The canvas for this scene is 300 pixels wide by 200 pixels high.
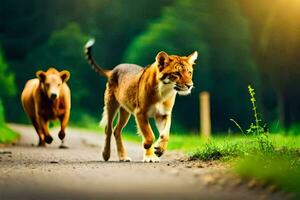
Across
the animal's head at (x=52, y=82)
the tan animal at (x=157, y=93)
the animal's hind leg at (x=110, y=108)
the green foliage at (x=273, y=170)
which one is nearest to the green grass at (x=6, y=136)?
the animal's head at (x=52, y=82)

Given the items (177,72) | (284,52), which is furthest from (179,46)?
(177,72)

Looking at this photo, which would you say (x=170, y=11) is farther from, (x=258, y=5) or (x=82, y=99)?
(x=82, y=99)

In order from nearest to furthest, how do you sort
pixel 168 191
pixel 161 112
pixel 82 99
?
pixel 168 191
pixel 161 112
pixel 82 99

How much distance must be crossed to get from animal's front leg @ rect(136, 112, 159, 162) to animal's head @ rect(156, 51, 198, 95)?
543mm

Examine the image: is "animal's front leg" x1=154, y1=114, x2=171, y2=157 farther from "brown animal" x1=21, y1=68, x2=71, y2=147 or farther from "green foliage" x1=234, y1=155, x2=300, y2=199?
"brown animal" x1=21, y1=68, x2=71, y2=147

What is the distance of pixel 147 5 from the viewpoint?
3816 centimetres

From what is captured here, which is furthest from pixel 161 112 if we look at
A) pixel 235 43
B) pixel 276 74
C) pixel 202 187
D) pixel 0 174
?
pixel 235 43

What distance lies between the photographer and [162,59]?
10461 mm

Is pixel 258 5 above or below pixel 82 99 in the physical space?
Answer: above

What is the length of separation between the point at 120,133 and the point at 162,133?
1.50 meters

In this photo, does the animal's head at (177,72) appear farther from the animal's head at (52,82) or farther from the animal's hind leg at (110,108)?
the animal's head at (52,82)

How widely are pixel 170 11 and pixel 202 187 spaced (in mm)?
22517

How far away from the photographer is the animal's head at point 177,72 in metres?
10.2

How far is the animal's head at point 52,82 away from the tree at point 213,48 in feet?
40.9
